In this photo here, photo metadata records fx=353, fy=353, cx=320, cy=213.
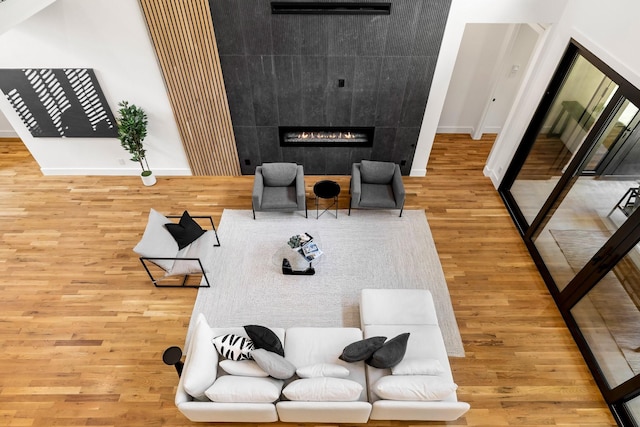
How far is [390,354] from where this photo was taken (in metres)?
3.36

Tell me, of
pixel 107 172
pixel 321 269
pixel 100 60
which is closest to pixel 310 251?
pixel 321 269

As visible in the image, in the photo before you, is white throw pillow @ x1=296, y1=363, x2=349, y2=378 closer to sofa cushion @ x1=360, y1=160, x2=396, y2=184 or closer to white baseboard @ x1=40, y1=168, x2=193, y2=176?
sofa cushion @ x1=360, y1=160, x2=396, y2=184

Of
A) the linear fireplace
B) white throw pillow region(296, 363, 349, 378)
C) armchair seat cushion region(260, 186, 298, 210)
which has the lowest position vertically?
armchair seat cushion region(260, 186, 298, 210)

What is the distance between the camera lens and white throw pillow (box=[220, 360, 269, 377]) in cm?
338

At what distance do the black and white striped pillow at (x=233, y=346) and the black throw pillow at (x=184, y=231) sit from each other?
1661 millimetres

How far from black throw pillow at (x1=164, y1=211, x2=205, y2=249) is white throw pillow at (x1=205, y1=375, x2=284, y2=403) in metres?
2.09

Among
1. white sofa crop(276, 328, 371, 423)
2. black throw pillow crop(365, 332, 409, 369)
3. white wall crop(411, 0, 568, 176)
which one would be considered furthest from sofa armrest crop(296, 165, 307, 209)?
white wall crop(411, 0, 568, 176)

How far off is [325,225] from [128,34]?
12.8 feet

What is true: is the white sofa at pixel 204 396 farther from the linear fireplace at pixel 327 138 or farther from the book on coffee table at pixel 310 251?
the linear fireplace at pixel 327 138

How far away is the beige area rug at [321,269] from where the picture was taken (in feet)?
14.6

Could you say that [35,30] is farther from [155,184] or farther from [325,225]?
[325,225]

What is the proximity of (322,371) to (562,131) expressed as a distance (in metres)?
4.52

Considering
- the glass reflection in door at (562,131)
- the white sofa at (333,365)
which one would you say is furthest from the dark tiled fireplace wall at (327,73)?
the white sofa at (333,365)

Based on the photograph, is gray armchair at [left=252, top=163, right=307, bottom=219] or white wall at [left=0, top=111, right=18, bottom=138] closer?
gray armchair at [left=252, top=163, right=307, bottom=219]
